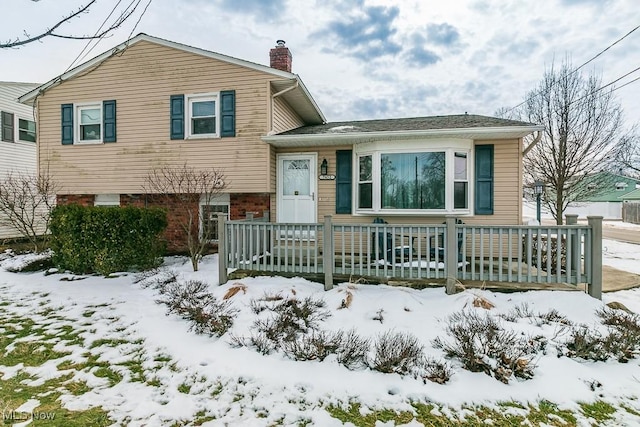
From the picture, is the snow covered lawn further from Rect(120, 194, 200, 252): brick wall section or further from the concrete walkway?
Rect(120, 194, 200, 252): brick wall section

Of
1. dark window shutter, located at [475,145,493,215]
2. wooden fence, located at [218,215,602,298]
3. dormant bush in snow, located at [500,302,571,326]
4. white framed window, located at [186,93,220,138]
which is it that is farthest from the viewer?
white framed window, located at [186,93,220,138]

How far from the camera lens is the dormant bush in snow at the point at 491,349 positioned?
11.6 ft

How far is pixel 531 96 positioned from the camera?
1373cm

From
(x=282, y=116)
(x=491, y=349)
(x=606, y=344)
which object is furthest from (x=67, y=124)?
(x=606, y=344)

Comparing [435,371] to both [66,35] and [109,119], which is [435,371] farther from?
[109,119]

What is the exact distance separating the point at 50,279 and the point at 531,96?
17181 mm

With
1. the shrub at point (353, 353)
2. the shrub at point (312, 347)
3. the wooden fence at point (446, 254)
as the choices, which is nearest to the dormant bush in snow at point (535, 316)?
the wooden fence at point (446, 254)

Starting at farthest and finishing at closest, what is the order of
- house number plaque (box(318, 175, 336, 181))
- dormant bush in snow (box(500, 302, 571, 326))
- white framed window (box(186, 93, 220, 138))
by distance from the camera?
white framed window (box(186, 93, 220, 138))
house number plaque (box(318, 175, 336, 181))
dormant bush in snow (box(500, 302, 571, 326))

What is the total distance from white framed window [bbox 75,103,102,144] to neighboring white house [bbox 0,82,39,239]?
6403 millimetres

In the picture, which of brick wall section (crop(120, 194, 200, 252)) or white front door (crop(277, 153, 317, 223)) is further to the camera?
brick wall section (crop(120, 194, 200, 252))

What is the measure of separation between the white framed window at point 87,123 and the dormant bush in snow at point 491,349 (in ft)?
34.9

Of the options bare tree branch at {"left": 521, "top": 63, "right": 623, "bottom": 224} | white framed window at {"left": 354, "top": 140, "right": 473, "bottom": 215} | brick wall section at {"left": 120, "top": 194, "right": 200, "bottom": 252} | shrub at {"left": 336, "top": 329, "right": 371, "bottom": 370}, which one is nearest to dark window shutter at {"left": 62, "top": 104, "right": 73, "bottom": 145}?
brick wall section at {"left": 120, "top": 194, "right": 200, "bottom": 252}

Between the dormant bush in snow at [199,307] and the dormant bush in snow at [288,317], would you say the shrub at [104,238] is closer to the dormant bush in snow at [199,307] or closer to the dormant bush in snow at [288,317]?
the dormant bush in snow at [199,307]

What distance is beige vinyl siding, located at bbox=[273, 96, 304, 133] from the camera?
9.27 meters
